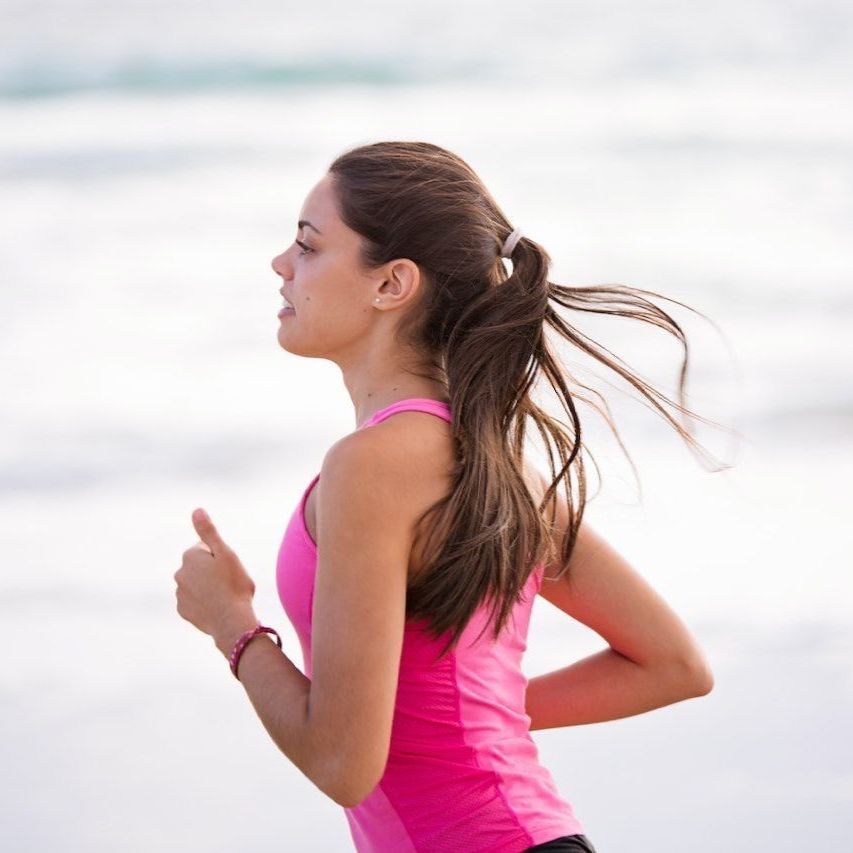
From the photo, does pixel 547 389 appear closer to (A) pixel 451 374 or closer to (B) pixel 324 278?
(A) pixel 451 374

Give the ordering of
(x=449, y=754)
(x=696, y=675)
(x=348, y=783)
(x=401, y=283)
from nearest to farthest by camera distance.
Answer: (x=348, y=783)
(x=449, y=754)
(x=401, y=283)
(x=696, y=675)

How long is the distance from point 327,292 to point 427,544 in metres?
0.37

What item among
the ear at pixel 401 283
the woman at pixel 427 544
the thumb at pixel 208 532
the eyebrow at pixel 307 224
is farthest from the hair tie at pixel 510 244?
the thumb at pixel 208 532

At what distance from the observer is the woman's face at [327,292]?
201 centimetres

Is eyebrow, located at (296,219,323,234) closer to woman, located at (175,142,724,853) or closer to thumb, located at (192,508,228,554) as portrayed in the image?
woman, located at (175,142,724,853)

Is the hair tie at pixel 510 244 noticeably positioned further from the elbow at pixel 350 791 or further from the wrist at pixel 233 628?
the elbow at pixel 350 791

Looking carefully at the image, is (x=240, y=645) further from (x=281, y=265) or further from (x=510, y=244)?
(x=510, y=244)

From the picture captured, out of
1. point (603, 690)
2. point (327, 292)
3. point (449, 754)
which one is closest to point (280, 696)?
point (449, 754)

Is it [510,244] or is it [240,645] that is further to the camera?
[510,244]

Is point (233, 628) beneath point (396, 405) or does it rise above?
beneath

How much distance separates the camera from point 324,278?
79.6 inches

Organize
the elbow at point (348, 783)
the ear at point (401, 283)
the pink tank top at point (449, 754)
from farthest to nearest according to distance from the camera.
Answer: the ear at point (401, 283), the pink tank top at point (449, 754), the elbow at point (348, 783)

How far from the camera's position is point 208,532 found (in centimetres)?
193

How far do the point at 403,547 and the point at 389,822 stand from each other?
35cm
